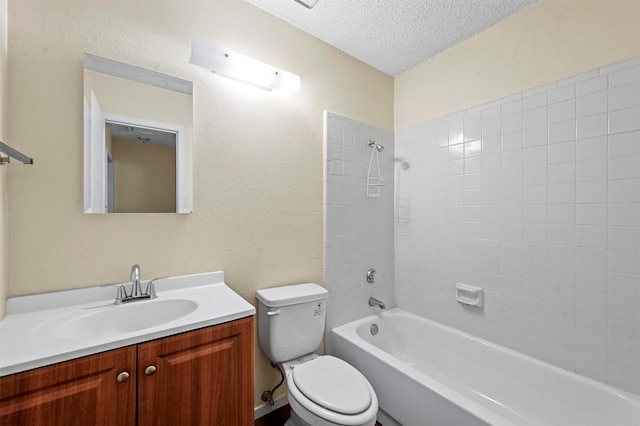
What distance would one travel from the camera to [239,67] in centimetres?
150

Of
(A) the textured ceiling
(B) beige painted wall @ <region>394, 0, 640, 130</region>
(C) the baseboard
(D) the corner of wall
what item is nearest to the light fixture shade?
(A) the textured ceiling

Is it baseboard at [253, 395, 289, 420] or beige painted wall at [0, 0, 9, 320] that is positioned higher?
beige painted wall at [0, 0, 9, 320]

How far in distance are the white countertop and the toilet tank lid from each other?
240 millimetres

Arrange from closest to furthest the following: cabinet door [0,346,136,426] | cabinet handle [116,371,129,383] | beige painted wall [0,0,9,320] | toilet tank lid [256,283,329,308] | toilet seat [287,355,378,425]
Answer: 1. cabinet door [0,346,136,426]
2. cabinet handle [116,371,129,383]
3. beige painted wall [0,0,9,320]
4. toilet seat [287,355,378,425]
5. toilet tank lid [256,283,329,308]

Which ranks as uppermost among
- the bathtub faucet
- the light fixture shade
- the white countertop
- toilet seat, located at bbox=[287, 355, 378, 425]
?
the light fixture shade

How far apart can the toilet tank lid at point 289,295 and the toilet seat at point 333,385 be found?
1.11ft

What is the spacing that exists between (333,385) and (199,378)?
0.64 m

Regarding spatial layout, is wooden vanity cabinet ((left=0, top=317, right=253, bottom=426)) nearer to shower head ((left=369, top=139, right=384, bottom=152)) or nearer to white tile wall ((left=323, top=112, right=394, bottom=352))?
white tile wall ((left=323, top=112, right=394, bottom=352))

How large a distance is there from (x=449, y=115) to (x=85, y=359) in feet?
7.82

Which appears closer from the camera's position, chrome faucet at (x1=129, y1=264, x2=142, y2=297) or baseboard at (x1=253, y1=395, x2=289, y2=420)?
chrome faucet at (x1=129, y1=264, x2=142, y2=297)

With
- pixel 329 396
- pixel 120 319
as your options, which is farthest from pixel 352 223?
pixel 120 319

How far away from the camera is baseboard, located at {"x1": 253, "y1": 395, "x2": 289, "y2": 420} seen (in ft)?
5.43

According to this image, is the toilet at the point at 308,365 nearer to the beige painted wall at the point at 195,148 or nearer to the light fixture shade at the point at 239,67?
the beige painted wall at the point at 195,148

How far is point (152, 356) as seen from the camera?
0.93 metres
